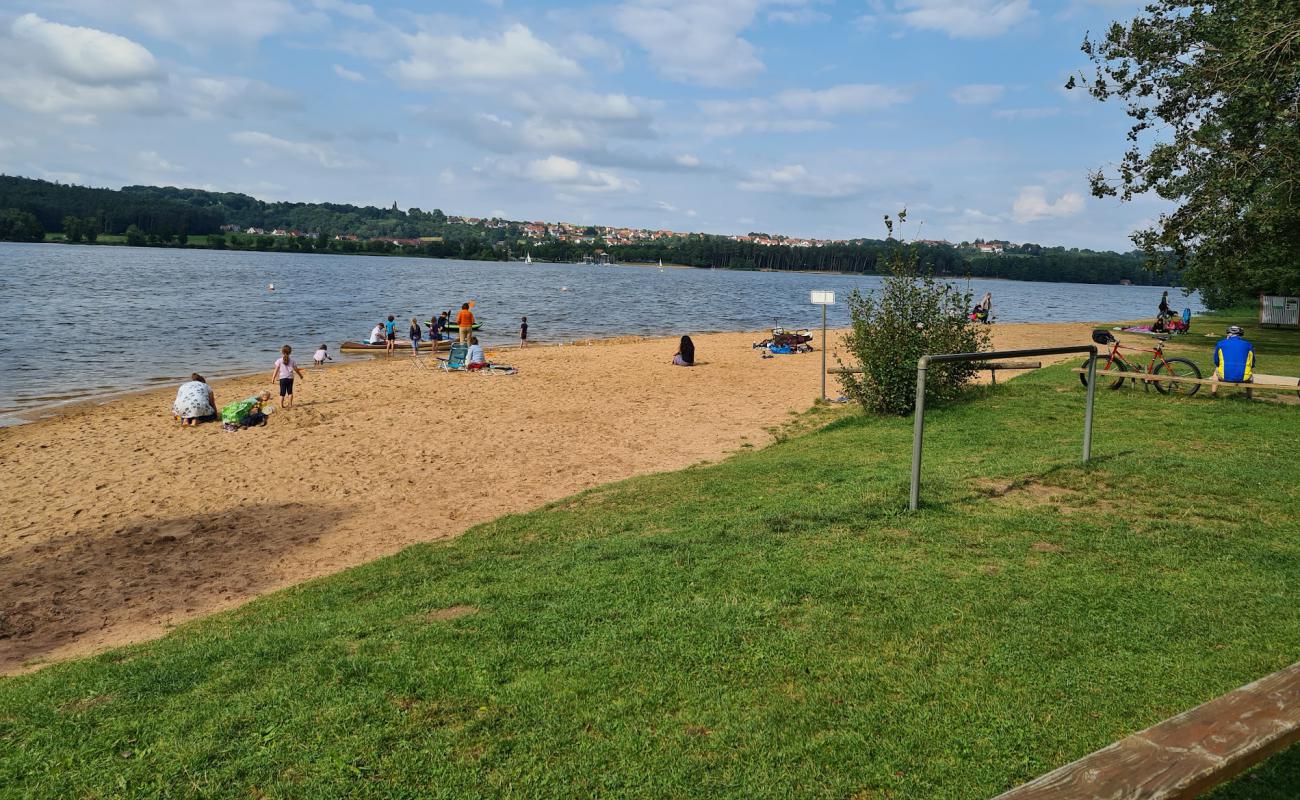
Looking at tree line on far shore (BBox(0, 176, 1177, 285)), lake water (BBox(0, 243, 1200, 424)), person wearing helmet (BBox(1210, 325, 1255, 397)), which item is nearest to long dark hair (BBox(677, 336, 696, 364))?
lake water (BBox(0, 243, 1200, 424))

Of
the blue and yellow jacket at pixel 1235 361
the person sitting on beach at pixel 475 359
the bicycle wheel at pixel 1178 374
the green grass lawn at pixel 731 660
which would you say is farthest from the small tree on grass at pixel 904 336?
the person sitting on beach at pixel 475 359

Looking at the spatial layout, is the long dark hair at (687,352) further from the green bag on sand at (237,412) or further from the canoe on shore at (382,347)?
the green bag on sand at (237,412)

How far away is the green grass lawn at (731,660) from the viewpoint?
11.1 ft

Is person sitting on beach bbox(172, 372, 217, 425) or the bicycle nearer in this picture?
the bicycle

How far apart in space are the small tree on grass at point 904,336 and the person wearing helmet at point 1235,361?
3387 millimetres

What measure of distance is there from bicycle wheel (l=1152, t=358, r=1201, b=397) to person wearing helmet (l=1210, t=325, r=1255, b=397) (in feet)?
2.73

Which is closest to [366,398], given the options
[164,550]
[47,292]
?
[164,550]

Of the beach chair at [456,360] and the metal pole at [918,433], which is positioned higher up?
the metal pole at [918,433]

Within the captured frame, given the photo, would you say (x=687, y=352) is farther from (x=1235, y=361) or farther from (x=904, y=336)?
(x=1235, y=361)

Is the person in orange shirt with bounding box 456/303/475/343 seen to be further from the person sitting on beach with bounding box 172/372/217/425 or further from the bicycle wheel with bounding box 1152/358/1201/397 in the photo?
the bicycle wheel with bounding box 1152/358/1201/397

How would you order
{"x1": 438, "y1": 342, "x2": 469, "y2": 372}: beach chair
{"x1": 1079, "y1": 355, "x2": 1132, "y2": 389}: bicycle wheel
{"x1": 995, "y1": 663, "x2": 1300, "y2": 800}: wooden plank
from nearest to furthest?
{"x1": 995, "y1": 663, "x2": 1300, "y2": 800}: wooden plank
{"x1": 1079, "y1": 355, "x2": 1132, "y2": 389}: bicycle wheel
{"x1": 438, "y1": 342, "x2": 469, "y2": 372}: beach chair

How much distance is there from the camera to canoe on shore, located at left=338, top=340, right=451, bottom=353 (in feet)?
97.9

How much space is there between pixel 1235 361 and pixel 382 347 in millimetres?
25943

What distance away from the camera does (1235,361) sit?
1211 cm
